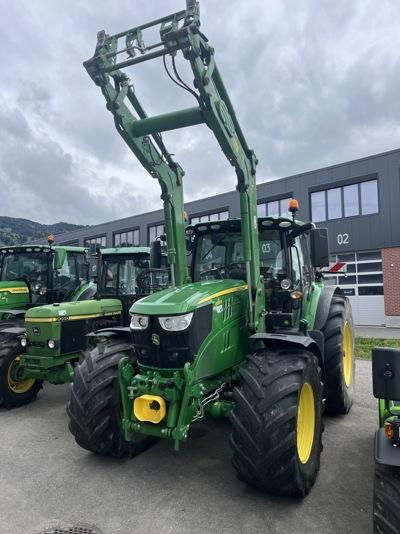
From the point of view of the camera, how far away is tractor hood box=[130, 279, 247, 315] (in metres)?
3.57

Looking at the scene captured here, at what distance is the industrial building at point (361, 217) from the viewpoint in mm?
17062

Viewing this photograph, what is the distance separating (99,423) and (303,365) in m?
1.99

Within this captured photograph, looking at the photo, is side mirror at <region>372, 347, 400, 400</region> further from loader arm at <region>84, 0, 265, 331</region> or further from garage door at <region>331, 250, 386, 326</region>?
garage door at <region>331, 250, 386, 326</region>

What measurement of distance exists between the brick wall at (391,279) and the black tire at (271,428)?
15.3m

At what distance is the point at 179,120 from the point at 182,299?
1.71m

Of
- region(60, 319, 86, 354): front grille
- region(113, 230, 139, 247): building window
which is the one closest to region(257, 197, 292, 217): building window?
region(113, 230, 139, 247): building window

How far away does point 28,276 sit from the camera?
27.8 feet

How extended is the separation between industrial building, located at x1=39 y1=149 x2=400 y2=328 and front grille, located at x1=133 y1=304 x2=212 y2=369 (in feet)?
41.1

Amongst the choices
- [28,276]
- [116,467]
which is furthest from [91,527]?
[28,276]

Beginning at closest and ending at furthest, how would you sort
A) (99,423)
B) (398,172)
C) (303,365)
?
(303,365) → (99,423) → (398,172)

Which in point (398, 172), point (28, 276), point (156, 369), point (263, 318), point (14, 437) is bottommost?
point (14, 437)

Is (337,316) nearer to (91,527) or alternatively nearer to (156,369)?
(156,369)

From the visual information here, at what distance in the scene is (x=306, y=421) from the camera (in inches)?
149

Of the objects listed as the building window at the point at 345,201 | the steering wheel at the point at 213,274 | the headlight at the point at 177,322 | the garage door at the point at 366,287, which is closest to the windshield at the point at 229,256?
the steering wheel at the point at 213,274
